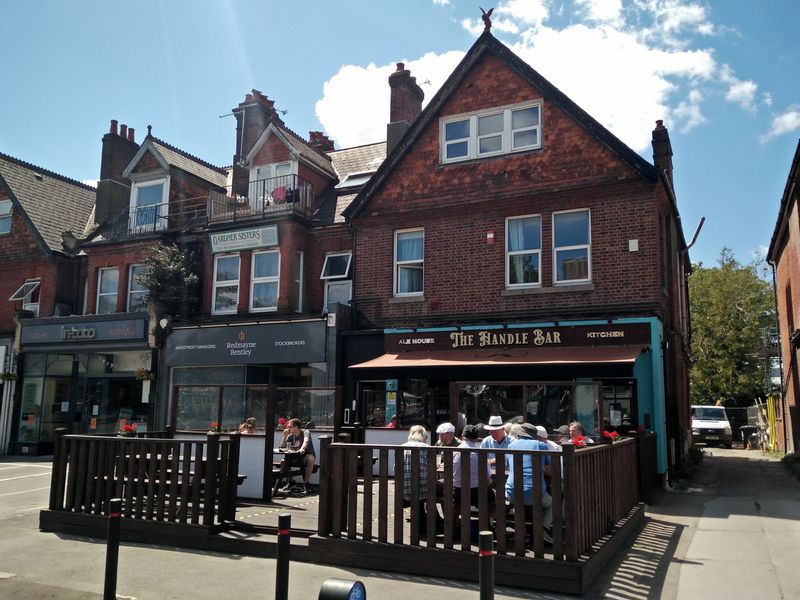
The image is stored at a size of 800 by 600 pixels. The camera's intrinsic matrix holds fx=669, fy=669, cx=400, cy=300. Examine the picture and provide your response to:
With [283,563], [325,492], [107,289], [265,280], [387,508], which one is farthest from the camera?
[107,289]

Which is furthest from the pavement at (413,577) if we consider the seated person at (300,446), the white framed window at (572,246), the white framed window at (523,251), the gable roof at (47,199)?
the gable roof at (47,199)

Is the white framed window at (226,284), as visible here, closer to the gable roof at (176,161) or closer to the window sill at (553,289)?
the gable roof at (176,161)

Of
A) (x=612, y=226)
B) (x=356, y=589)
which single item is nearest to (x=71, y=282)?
(x=612, y=226)

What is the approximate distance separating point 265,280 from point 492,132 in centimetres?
792

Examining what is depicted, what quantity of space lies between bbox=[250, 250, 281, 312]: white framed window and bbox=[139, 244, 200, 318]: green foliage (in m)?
1.91

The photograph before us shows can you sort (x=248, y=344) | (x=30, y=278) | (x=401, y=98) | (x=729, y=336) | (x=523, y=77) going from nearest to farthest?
(x=523, y=77) → (x=248, y=344) → (x=401, y=98) → (x=30, y=278) → (x=729, y=336)

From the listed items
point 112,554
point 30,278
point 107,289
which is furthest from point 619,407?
point 30,278

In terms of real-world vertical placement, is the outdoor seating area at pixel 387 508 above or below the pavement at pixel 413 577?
above

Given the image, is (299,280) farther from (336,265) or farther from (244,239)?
(244,239)

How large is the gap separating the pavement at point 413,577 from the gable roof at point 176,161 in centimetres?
1446

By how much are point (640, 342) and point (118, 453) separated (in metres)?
9.91

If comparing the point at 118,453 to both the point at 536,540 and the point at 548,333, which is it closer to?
the point at 536,540

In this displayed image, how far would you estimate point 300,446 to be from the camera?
1218cm

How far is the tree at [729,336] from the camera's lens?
3950 cm
